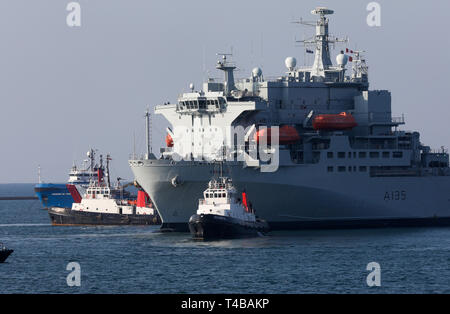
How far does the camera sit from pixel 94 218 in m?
92.5

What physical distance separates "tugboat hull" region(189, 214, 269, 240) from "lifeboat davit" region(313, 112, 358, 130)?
11.6 m

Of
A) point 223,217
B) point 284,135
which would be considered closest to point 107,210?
point 284,135

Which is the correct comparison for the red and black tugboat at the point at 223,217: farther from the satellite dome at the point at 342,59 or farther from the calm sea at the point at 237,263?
the satellite dome at the point at 342,59

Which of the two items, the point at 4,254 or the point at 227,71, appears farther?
the point at 227,71

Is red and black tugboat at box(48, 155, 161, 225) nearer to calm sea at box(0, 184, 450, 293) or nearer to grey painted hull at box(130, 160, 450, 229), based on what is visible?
calm sea at box(0, 184, 450, 293)

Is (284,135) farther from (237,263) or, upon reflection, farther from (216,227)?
(237,263)

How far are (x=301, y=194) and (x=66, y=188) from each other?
55566mm

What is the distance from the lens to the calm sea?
48281 millimetres

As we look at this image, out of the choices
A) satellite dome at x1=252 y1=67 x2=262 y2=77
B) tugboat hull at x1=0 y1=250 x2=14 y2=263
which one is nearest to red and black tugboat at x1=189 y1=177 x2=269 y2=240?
satellite dome at x1=252 y1=67 x2=262 y2=77

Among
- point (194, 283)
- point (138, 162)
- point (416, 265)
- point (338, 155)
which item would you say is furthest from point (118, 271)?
point (338, 155)

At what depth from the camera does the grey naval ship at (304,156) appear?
72375 mm

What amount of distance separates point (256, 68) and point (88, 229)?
20.1 meters
